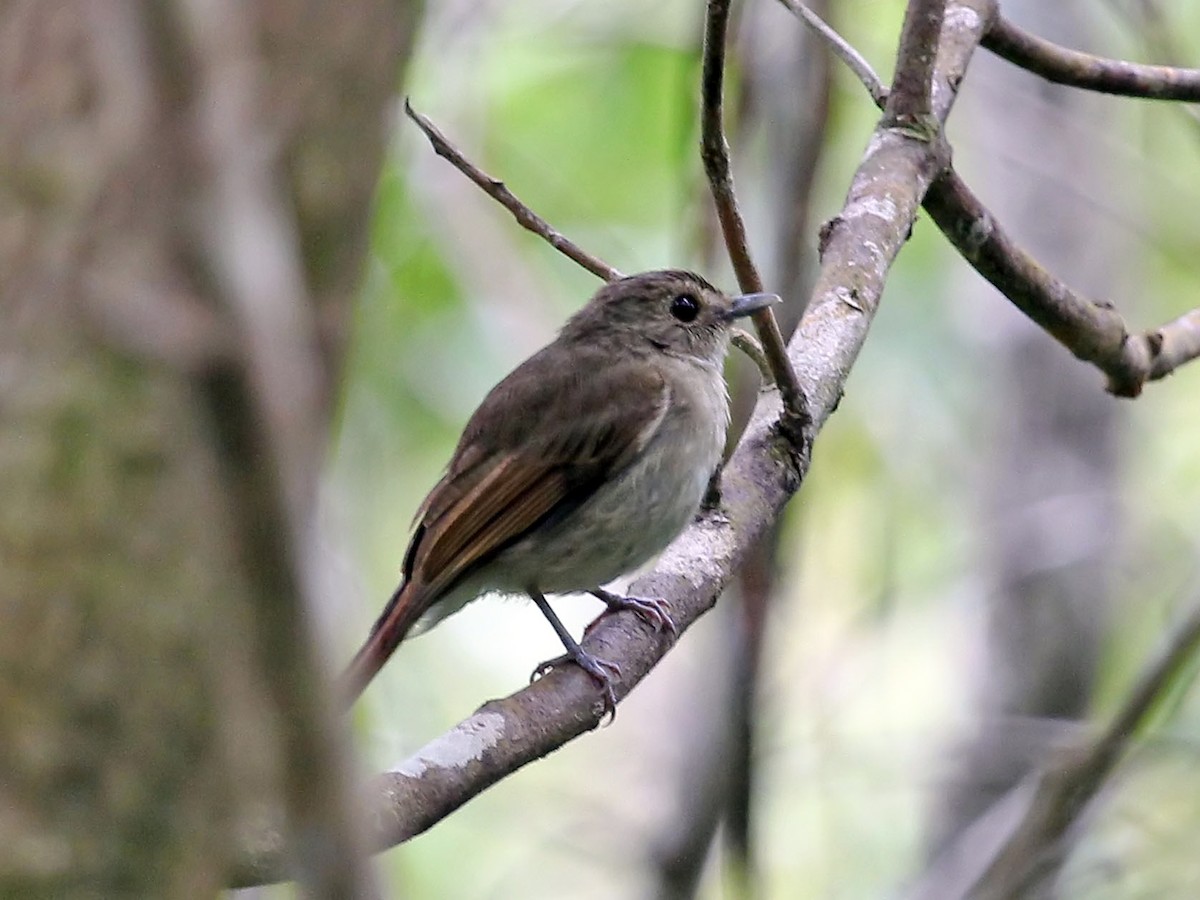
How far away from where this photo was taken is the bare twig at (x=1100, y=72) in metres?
3.83

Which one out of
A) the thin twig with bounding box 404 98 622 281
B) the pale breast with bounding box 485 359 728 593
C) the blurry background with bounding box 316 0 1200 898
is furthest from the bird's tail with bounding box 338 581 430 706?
the thin twig with bounding box 404 98 622 281

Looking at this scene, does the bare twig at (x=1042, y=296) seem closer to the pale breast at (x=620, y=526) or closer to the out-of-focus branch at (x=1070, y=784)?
the out-of-focus branch at (x=1070, y=784)

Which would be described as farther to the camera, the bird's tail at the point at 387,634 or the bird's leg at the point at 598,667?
the bird's tail at the point at 387,634

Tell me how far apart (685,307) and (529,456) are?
0.78 m

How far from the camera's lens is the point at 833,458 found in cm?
680

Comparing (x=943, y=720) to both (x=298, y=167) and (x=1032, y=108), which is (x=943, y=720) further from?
(x=298, y=167)

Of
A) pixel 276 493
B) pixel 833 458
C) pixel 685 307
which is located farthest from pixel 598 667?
pixel 833 458

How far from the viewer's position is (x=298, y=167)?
3850mm

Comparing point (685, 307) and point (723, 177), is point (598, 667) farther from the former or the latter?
point (685, 307)

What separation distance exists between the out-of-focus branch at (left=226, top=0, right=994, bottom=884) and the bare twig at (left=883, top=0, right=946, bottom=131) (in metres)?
0.05

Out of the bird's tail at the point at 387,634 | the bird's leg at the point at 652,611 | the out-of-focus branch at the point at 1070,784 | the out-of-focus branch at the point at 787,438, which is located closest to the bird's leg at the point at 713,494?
the out-of-focus branch at the point at 787,438

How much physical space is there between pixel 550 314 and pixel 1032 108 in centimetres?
209

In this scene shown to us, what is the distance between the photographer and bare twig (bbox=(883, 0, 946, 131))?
11.7 ft

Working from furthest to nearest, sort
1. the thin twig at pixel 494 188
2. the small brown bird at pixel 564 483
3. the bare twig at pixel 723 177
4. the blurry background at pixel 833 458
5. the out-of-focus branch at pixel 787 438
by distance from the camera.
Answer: the blurry background at pixel 833 458 → the small brown bird at pixel 564 483 → the thin twig at pixel 494 188 → the out-of-focus branch at pixel 787 438 → the bare twig at pixel 723 177
